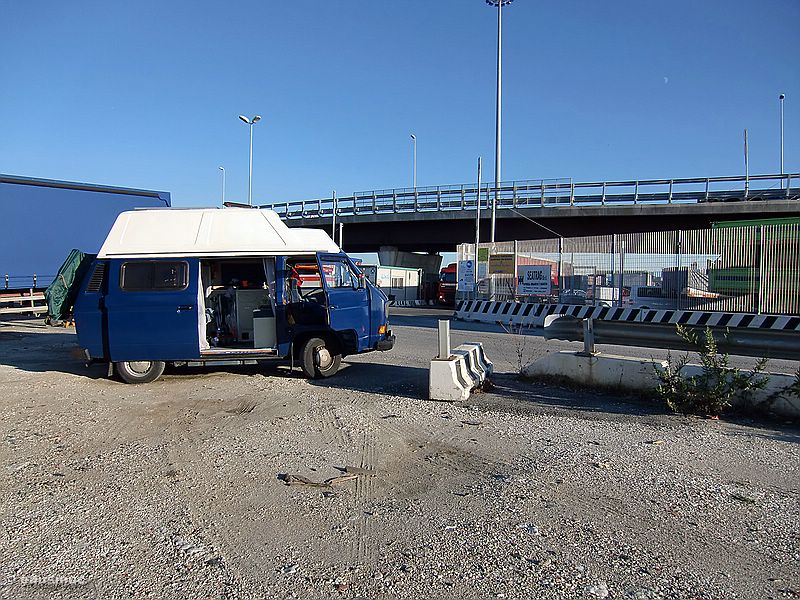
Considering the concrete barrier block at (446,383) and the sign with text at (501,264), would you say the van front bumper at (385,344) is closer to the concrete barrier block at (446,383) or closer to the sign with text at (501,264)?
the concrete barrier block at (446,383)

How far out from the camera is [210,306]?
1068 cm

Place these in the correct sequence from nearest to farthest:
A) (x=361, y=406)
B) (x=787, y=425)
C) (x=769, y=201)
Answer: (x=787, y=425)
(x=361, y=406)
(x=769, y=201)

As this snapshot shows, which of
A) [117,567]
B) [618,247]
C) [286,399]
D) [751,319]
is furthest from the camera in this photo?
[618,247]

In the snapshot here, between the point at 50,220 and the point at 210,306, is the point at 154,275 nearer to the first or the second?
the point at 210,306

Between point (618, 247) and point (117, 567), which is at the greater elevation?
point (618, 247)

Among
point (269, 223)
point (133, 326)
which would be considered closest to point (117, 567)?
point (133, 326)

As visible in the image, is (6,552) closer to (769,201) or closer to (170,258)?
(170,258)

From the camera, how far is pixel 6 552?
3.96 m

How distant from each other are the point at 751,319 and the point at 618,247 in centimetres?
586

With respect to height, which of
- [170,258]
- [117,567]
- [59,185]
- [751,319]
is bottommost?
[117,567]

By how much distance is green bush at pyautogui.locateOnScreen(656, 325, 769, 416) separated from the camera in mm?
7098

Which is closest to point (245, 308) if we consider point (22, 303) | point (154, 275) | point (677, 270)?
point (154, 275)

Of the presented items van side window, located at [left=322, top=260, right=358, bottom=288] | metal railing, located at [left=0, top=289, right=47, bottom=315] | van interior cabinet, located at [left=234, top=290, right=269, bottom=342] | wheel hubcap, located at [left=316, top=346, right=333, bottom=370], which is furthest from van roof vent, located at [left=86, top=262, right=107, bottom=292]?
metal railing, located at [left=0, top=289, right=47, bottom=315]

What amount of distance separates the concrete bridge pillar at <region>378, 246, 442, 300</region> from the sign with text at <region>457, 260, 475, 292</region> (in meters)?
17.1
